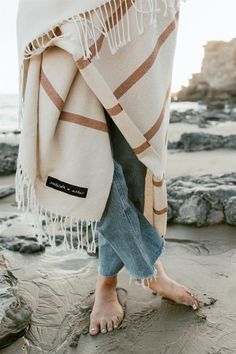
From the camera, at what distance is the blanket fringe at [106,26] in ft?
3.83

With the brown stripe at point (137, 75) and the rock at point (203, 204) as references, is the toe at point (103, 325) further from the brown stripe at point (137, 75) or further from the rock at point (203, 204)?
the rock at point (203, 204)

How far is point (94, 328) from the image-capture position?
5.14ft

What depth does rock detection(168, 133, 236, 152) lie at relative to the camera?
471 centimetres

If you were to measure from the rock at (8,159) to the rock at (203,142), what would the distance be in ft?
6.45

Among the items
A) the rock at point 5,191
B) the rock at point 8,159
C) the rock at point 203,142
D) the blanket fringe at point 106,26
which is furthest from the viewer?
the rock at point 203,142

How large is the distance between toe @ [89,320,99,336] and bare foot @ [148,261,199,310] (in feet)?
0.89

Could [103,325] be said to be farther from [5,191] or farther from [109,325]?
[5,191]

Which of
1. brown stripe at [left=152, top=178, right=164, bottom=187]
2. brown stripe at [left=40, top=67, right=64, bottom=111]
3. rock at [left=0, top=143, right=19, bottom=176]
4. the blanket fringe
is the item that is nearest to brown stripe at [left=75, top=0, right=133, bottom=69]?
the blanket fringe

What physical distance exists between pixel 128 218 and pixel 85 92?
476mm

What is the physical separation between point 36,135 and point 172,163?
2.91 metres

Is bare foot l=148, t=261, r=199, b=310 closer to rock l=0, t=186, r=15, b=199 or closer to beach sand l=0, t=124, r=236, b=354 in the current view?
beach sand l=0, t=124, r=236, b=354

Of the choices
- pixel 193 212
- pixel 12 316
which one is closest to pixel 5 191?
pixel 193 212

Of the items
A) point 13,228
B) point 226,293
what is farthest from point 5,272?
point 226,293

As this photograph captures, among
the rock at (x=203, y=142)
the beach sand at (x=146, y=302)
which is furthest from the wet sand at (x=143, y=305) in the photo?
the rock at (x=203, y=142)
